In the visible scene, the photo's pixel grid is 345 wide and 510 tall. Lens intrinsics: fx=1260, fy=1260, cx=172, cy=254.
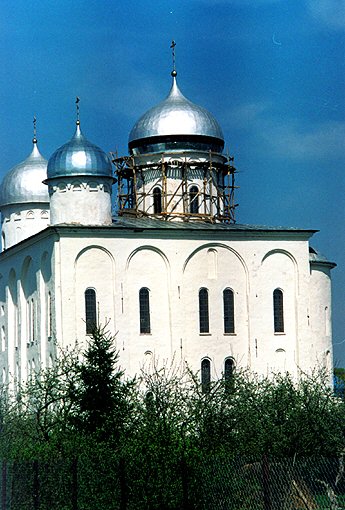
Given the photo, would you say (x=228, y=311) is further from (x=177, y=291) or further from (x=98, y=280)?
(x=98, y=280)

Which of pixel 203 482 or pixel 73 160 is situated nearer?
pixel 203 482

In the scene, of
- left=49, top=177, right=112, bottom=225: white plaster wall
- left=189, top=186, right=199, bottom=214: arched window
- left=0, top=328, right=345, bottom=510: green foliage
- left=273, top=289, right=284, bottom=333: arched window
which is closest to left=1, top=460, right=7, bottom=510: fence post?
left=0, top=328, right=345, bottom=510: green foliage

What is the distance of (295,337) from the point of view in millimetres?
48906

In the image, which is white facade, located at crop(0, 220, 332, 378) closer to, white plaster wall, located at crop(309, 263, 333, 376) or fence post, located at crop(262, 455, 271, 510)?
white plaster wall, located at crop(309, 263, 333, 376)

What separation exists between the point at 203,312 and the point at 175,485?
2515cm

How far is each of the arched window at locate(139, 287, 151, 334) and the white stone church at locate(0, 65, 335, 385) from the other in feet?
0.12

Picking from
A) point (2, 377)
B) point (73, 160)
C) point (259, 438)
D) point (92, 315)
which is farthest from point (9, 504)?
point (2, 377)

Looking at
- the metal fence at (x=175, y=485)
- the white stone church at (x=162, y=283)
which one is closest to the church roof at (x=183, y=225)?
the white stone church at (x=162, y=283)

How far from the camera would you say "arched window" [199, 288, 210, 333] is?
1876 inches

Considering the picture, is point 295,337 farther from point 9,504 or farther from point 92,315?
point 9,504

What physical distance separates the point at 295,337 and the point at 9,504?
2555 cm

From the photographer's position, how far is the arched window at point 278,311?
160 ft

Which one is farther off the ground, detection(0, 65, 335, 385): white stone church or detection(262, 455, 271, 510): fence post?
detection(0, 65, 335, 385): white stone church

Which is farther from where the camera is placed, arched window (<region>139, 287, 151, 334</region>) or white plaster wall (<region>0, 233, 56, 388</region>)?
white plaster wall (<region>0, 233, 56, 388</region>)
